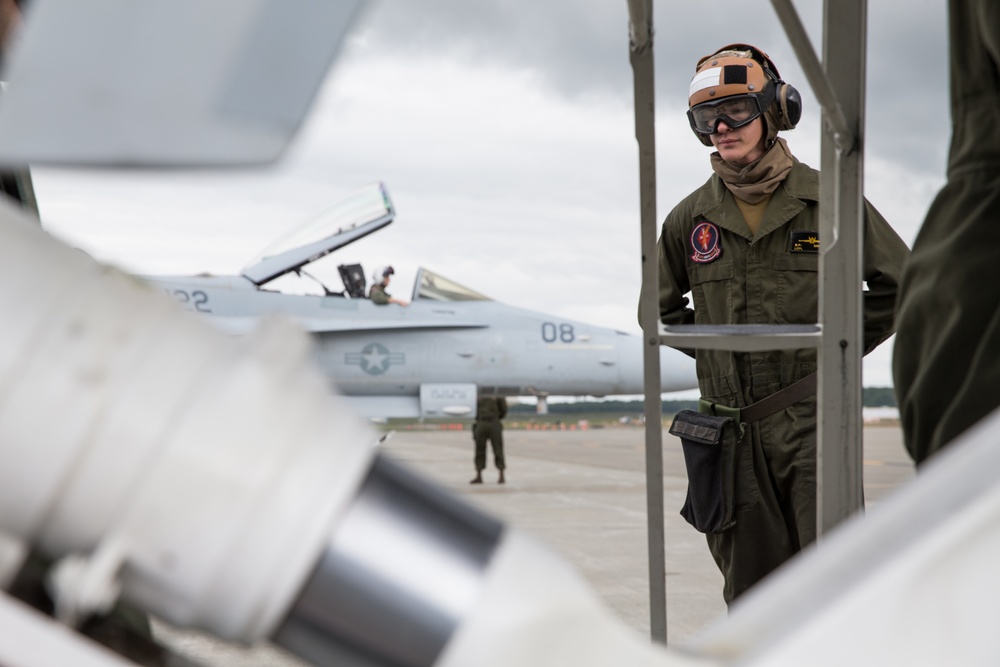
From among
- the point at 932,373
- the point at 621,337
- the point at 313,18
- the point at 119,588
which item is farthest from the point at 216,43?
the point at 621,337

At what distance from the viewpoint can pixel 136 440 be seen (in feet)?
1.45

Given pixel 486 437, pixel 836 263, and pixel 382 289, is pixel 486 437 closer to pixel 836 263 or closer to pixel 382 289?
pixel 382 289

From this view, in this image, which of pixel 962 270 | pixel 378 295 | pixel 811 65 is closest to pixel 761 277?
→ pixel 811 65

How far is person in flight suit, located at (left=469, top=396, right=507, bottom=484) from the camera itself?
8.34m

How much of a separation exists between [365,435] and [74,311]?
0.16 m

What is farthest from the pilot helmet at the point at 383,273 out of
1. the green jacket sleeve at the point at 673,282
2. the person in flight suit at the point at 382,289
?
the green jacket sleeve at the point at 673,282

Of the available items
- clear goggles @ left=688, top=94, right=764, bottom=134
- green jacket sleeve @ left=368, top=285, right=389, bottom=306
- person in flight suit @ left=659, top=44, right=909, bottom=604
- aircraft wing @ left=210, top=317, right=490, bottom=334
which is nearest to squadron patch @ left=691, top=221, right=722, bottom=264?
person in flight suit @ left=659, top=44, right=909, bottom=604

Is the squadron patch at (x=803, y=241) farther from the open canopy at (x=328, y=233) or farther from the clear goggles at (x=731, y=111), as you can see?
the open canopy at (x=328, y=233)

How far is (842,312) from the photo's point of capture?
1.47m

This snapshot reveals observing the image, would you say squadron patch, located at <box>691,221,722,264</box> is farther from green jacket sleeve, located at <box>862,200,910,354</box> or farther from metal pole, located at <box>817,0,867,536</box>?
metal pole, located at <box>817,0,867,536</box>

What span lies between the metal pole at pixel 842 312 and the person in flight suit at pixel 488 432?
686cm

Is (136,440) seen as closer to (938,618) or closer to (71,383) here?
(71,383)

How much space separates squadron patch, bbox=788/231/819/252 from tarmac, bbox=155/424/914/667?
0.72 meters

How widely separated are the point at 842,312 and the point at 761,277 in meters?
0.67
